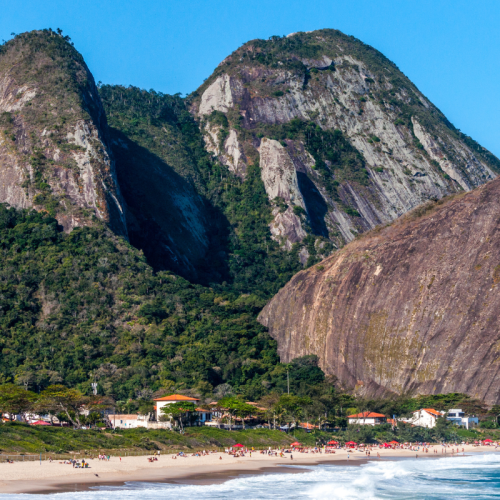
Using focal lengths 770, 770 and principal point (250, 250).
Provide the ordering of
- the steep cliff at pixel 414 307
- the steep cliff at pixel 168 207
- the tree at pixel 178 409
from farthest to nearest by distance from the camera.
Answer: the steep cliff at pixel 168 207, the steep cliff at pixel 414 307, the tree at pixel 178 409

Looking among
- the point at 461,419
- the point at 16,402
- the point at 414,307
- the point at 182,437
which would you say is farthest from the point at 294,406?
the point at 16,402

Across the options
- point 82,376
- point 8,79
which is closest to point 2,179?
point 8,79

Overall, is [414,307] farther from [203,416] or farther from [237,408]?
[203,416]

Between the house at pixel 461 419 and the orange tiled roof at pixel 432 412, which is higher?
the orange tiled roof at pixel 432 412

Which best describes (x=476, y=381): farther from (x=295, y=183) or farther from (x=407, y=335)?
(x=295, y=183)

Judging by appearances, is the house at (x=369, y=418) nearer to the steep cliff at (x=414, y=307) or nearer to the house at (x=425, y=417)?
the house at (x=425, y=417)

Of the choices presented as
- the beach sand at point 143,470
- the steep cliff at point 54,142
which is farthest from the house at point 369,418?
the steep cliff at point 54,142
